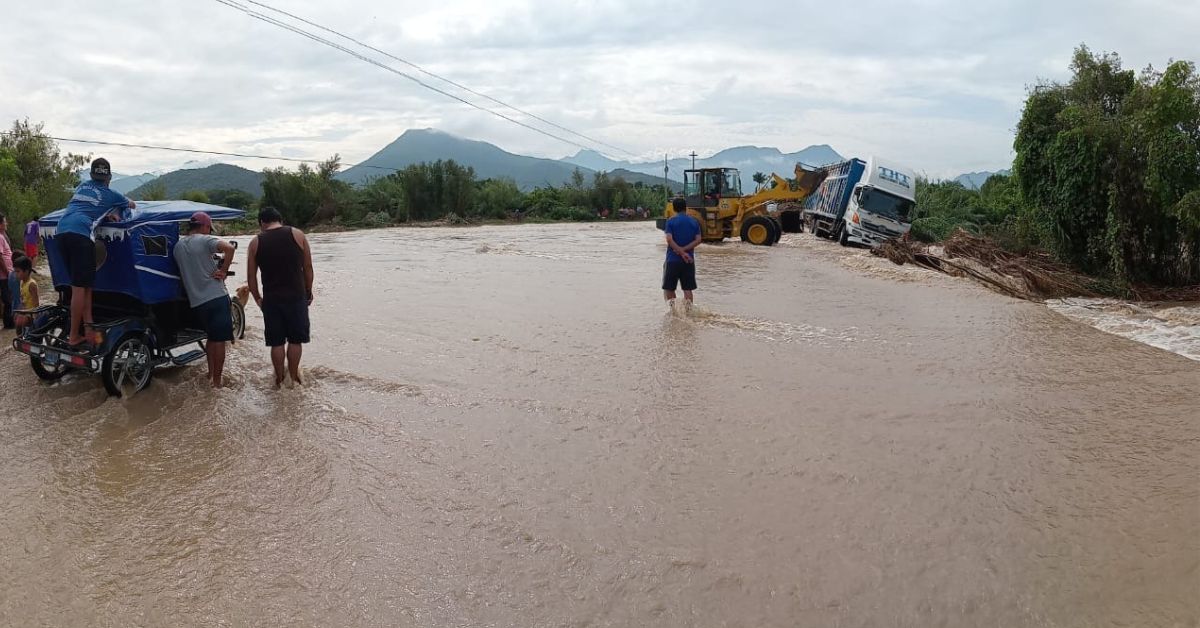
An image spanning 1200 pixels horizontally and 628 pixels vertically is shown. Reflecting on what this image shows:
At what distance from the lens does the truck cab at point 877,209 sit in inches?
835

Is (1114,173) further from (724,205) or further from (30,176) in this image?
(30,176)

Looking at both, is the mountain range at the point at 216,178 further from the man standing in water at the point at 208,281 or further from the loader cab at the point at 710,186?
the man standing in water at the point at 208,281

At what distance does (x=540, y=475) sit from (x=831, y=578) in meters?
1.85

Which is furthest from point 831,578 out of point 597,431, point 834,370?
point 834,370

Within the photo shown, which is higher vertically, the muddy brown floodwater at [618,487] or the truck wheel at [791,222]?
the truck wheel at [791,222]

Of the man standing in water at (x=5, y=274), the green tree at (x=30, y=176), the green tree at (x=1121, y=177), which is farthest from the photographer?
the green tree at (x=30, y=176)

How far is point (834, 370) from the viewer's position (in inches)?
277

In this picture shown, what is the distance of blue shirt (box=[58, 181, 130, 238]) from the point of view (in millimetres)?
5641

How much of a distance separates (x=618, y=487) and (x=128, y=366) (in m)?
4.47

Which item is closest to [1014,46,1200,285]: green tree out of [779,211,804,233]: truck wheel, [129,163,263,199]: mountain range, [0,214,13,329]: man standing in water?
[779,211,804,233]: truck wheel

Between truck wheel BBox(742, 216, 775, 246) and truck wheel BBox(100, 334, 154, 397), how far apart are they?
1937 cm

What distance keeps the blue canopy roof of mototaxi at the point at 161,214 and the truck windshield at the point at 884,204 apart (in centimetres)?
1841

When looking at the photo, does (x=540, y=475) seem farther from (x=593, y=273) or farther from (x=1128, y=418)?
(x=593, y=273)

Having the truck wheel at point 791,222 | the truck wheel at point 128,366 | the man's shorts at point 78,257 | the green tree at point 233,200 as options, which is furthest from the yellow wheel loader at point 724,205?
the green tree at point 233,200
